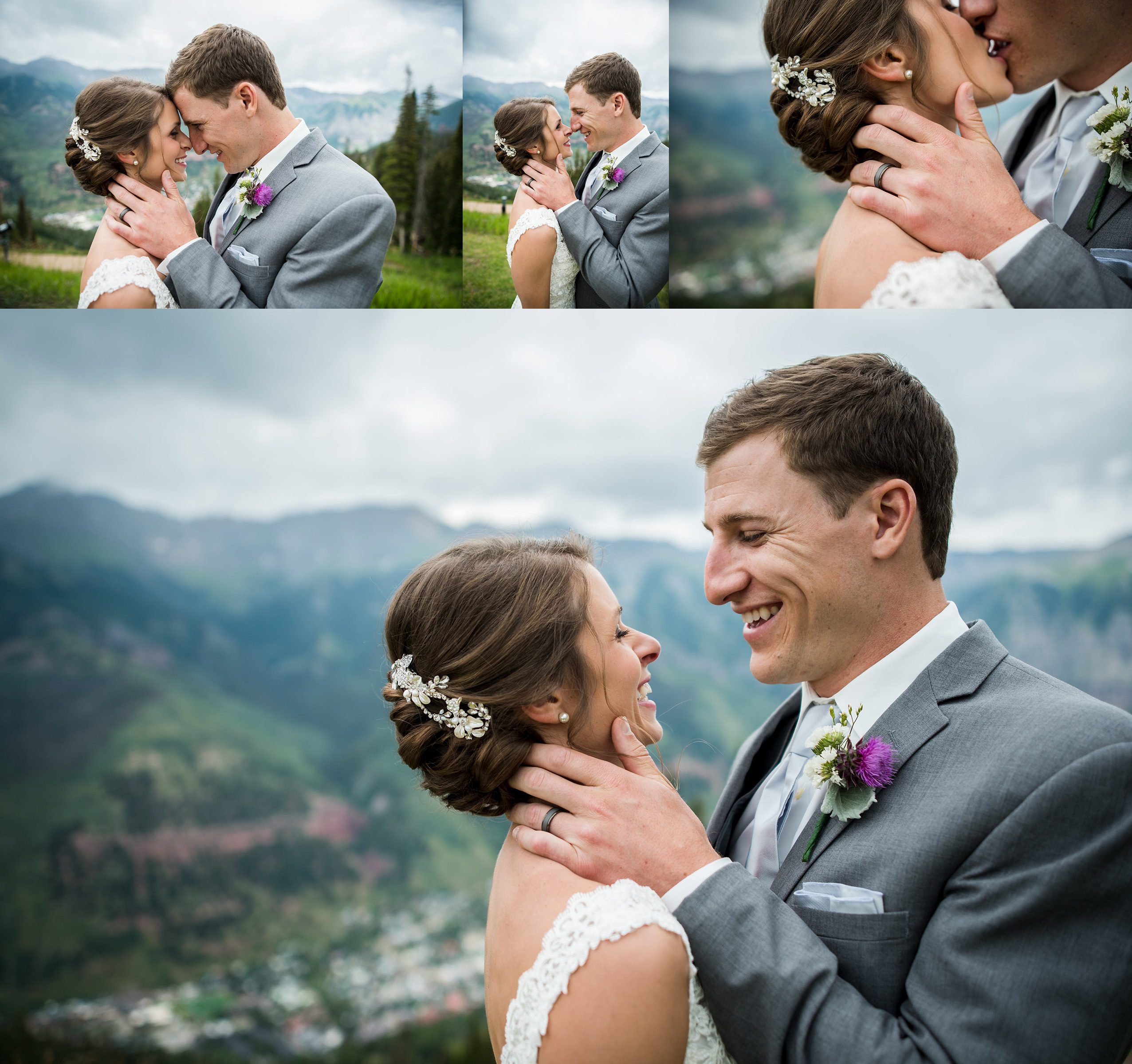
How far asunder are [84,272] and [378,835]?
3.99m

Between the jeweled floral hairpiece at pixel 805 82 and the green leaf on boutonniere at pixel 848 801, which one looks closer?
the green leaf on boutonniere at pixel 848 801

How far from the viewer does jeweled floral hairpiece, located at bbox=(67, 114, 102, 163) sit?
3.40 m

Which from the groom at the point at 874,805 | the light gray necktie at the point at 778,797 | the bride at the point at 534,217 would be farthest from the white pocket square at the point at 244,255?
the light gray necktie at the point at 778,797

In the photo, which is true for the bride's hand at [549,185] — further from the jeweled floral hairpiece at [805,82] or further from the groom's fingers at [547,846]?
the groom's fingers at [547,846]

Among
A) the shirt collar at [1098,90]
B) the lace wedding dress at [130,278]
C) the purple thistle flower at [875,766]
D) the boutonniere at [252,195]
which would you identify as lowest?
the purple thistle flower at [875,766]

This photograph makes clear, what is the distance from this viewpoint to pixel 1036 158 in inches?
106

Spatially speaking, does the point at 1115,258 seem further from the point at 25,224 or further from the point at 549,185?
the point at 25,224

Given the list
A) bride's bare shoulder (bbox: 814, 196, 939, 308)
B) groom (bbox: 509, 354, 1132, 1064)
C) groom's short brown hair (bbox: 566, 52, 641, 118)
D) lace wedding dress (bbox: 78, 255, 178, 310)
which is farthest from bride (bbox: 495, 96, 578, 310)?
groom (bbox: 509, 354, 1132, 1064)

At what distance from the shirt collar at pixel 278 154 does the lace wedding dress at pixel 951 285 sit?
2.15 m

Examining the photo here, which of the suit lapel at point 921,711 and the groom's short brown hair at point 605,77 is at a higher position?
the groom's short brown hair at point 605,77

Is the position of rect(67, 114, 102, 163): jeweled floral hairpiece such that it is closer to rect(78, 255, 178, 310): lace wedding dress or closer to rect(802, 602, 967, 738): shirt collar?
rect(78, 255, 178, 310): lace wedding dress

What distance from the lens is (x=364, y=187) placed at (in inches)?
138

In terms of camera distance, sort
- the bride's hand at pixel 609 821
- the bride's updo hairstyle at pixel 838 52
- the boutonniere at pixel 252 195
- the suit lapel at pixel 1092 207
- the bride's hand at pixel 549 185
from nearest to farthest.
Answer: the bride's hand at pixel 609 821 → the bride's updo hairstyle at pixel 838 52 → the suit lapel at pixel 1092 207 → the boutonniere at pixel 252 195 → the bride's hand at pixel 549 185

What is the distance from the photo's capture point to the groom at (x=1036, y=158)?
101 inches
